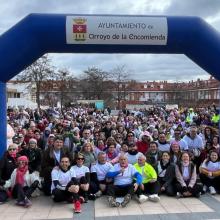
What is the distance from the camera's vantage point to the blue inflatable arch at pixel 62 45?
8.51 m

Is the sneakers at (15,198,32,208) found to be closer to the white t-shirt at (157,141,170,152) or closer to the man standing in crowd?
the man standing in crowd

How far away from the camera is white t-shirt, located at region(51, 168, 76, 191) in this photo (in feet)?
26.7

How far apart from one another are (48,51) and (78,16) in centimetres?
110

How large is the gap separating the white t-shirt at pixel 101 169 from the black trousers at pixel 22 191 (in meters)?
1.43

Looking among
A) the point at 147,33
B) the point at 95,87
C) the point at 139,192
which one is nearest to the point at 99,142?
the point at 139,192

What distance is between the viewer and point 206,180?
357 inches

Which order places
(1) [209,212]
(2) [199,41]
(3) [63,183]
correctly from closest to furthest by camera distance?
(1) [209,212], (3) [63,183], (2) [199,41]

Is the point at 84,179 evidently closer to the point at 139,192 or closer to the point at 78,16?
the point at 139,192

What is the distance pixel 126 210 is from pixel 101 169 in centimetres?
158

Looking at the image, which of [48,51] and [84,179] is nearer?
[84,179]

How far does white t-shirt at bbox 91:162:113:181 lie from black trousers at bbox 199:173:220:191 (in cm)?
227

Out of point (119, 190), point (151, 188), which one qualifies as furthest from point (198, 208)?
point (119, 190)

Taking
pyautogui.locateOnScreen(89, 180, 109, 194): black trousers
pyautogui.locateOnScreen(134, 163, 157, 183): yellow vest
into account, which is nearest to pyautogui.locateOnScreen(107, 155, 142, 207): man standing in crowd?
pyautogui.locateOnScreen(134, 163, 157, 183): yellow vest

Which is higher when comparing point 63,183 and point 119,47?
point 119,47
